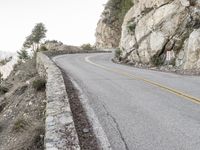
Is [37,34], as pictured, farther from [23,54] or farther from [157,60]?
[157,60]

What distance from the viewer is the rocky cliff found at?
21.9 m

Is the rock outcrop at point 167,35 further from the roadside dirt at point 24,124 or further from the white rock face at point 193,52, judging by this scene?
the roadside dirt at point 24,124

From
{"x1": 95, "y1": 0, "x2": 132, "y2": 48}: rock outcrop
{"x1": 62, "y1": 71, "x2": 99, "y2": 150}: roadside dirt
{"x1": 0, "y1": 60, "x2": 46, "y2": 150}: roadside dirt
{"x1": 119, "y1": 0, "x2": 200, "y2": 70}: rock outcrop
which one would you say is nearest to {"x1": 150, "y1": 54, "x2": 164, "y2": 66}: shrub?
{"x1": 119, "y1": 0, "x2": 200, "y2": 70}: rock outcrop

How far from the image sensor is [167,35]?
25.4 metres

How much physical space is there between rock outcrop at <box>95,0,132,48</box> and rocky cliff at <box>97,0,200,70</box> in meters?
31.4

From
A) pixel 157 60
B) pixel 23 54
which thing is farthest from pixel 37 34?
pixel 157 60

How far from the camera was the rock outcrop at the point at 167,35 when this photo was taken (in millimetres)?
21888

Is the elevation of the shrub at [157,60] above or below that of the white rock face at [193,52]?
below

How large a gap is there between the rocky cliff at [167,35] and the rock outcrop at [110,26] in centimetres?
3136

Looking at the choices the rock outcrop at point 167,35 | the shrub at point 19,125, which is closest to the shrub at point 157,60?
the rock outcrop at point 167,35

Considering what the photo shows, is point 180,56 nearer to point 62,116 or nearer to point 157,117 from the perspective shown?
point 157,117

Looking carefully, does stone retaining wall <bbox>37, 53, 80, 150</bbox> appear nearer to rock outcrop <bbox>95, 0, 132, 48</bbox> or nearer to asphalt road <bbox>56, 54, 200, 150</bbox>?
asphalt road <bbox>56, 54, 200, 150</bbox>

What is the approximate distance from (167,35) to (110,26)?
43.7 meters

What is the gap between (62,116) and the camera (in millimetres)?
6750
